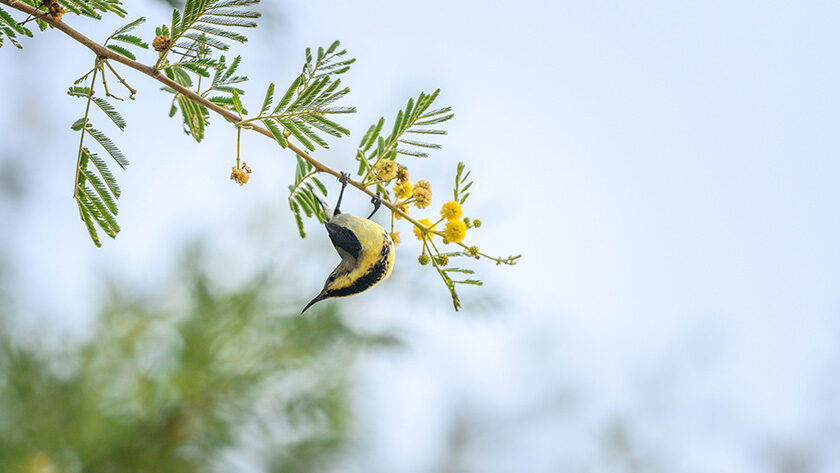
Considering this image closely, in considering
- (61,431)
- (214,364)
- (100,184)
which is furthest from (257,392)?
(100,184)

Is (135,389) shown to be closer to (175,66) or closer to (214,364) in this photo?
(214,364)

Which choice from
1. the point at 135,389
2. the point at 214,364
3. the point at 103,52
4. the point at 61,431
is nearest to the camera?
the point at 103,52

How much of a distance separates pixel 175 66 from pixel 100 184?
0.90 feet

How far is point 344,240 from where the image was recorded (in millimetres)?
1211

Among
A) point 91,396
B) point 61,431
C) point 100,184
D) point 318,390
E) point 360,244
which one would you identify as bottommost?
point 360,244

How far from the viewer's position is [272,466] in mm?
4164

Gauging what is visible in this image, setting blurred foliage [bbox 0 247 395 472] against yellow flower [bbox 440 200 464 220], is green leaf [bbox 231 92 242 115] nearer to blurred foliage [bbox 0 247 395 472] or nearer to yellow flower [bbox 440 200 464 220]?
yellow flower [bbox 440 200 464 220]

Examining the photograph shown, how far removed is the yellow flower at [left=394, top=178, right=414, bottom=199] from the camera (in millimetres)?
1248

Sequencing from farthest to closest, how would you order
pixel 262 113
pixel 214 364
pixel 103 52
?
pixel 214 364 < pixel 262 113 < pixel 103 52

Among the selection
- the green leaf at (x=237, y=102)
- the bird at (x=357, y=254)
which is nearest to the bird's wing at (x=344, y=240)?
the bird at (x=357, y=254)

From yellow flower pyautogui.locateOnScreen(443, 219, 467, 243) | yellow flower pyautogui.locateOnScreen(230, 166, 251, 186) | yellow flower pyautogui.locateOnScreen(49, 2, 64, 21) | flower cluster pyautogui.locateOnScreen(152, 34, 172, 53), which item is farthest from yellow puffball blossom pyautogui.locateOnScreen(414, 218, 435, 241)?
yellow flower pyautogui.locateOnScreen(49, 2, 64, 21)

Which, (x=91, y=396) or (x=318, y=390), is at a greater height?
(x=318, y=390)

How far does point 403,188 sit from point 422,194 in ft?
Answer: 0.18

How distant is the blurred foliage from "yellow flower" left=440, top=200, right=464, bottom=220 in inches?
122
